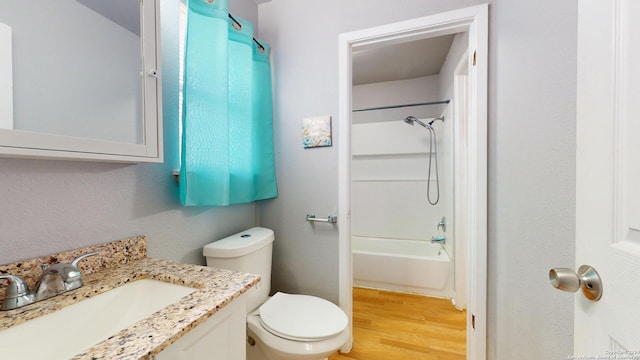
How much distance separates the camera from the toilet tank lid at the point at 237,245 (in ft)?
3.75

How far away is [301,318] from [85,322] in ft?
2.71

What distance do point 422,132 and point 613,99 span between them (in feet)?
8.04

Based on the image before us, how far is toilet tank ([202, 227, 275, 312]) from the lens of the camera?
115 cm

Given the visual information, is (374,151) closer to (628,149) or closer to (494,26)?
(494,26)

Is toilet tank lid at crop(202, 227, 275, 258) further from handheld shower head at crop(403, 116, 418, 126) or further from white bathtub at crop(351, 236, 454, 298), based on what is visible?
handheld shower head at crop(403, 116, 418, 126)

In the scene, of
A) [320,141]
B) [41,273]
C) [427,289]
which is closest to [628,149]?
[320,141]

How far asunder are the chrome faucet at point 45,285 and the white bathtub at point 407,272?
2072mm

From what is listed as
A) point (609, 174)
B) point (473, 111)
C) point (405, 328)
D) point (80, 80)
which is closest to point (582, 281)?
point (609, 174)

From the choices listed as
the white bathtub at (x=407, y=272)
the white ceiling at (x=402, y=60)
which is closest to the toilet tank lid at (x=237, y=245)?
the white bathtub at (x=407, y=272)

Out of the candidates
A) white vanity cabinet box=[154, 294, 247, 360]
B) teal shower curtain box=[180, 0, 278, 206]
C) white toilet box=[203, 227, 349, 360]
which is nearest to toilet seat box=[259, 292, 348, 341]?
white toilet box=[203, 227, 349, 360]

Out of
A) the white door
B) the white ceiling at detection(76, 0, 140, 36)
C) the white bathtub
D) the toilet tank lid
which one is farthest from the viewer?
the white bathtub

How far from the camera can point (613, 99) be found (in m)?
0.42

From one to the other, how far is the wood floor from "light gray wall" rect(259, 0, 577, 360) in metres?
0.40

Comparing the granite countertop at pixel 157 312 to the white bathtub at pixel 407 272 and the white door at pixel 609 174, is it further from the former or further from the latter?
the white bathtub at pixel 407 272
